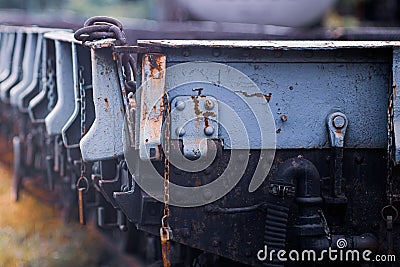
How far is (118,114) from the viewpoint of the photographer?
3824mm

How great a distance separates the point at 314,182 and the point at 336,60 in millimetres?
535

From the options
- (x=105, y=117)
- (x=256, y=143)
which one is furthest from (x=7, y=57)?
(x=256, y=143)

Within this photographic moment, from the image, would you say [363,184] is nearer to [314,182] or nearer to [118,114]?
[314,182]

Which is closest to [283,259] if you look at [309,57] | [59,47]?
[309,57]

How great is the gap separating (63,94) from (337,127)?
7.14 feet

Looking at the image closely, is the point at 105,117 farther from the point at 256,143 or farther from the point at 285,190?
the point at 285,190

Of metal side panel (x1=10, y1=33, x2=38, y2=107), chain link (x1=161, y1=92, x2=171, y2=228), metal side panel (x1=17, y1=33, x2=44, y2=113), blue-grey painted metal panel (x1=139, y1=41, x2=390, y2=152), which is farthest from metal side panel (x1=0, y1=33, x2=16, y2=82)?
blue-grey painted metal panel (x1=139, y1=41, x2=390, y2=152)

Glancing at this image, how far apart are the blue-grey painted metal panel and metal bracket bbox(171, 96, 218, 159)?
4 cm

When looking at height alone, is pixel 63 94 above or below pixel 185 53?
below

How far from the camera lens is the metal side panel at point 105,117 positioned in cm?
375

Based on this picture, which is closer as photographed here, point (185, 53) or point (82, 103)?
point (185, 53)

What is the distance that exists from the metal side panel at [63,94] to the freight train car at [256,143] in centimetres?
143

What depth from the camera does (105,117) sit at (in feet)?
12.4

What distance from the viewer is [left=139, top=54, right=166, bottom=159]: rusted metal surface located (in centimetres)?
344
